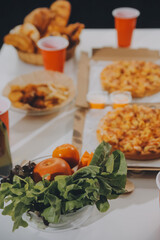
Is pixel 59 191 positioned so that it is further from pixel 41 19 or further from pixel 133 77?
pixel 41 19

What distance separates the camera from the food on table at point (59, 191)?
0.87 meters

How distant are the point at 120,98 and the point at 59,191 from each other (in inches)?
30.3

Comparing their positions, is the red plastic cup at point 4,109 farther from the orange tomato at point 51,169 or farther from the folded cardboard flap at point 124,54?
the folded cardboard flap at point 124,54

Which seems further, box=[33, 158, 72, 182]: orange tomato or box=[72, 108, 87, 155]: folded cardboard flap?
box=[72, 108, 87, 155]: folded cardboard flap

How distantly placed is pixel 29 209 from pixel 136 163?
1.55 ft

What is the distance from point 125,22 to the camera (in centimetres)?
202

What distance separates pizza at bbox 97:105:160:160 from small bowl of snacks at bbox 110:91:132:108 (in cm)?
9

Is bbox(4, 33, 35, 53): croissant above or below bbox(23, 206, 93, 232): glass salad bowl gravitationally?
above

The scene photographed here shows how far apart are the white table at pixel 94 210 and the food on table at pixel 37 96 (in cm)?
6

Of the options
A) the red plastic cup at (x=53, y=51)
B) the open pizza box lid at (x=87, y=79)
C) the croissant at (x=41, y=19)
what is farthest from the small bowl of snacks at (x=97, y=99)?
the croissant at (x=41, y=19)

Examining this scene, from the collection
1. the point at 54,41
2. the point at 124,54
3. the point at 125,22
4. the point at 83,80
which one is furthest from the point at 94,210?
the point at 125,22

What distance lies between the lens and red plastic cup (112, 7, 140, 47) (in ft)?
6.61

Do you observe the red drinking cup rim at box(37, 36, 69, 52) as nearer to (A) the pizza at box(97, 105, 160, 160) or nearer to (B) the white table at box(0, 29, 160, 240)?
(B) the white table at box(0, 29, 160, 240)

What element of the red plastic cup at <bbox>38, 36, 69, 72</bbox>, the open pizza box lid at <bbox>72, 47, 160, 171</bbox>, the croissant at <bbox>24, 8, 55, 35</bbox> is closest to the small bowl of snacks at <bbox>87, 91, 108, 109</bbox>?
the open pizza box lid at <bbox>72, 47, 160, 171</bbox>
